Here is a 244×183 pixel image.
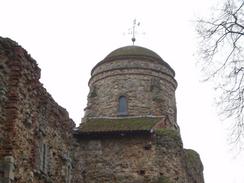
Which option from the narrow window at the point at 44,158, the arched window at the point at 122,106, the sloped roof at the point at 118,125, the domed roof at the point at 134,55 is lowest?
the narrow window at the point at 44,158

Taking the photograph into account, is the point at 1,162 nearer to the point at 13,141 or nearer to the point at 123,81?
the point at 13,141

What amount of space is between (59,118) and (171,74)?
354 inches

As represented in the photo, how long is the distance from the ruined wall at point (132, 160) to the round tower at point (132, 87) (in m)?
3.95

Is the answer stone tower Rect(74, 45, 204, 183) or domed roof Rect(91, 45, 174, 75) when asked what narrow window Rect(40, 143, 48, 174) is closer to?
stone tower Rect(74, 45, 204, 183)

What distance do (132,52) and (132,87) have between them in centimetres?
216

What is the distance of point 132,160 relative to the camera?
16.8m

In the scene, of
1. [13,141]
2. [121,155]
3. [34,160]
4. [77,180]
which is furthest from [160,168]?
[13,141]

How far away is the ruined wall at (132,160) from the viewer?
650 inches

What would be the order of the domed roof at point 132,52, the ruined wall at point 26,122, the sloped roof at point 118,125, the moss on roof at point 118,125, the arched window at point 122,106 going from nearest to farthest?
the ruined wall at point 26,122, the sloped roof at point 118,125, the moss on roof at point 118,125, the arched window at point 122,106, the domed roof at point 132,52

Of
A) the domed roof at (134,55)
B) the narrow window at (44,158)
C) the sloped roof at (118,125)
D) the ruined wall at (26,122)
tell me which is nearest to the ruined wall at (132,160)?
the sloped roof at (118,125)

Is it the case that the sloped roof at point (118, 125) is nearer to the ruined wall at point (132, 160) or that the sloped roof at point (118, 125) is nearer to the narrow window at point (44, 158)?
the ruined wall at point (132, 160)

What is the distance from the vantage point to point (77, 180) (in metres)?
16.7

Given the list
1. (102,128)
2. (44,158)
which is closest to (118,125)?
(102,128)

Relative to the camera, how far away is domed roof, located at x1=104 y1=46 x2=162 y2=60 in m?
22.9
